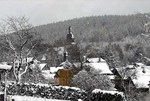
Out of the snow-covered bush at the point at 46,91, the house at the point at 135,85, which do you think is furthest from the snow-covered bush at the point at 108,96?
the house at the point at 135,85

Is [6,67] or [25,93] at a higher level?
[6,67]

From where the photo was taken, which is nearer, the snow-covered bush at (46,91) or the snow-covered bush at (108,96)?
the snow-covered bush at (108,96)

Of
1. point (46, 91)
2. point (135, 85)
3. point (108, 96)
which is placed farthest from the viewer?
point (135, 85)

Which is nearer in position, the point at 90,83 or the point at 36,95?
the point at 36,95

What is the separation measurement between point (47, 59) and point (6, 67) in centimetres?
11692

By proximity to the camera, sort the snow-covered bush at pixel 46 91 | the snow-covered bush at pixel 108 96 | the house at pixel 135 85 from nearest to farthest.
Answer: the snow-covered bush at pixel 108 96 < the snow-covered bush at pixel 46 91 < the house at pixel 135 85

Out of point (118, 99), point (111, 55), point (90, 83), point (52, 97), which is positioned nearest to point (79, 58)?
point (90, 83)

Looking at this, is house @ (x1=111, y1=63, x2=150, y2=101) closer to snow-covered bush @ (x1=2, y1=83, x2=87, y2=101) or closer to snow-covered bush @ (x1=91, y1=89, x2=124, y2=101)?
snow-covered bush @ (x1=2, y1=83, x2=87, y2=101)

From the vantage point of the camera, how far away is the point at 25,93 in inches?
1414

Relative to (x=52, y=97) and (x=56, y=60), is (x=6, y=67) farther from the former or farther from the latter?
(x=56, y=60)

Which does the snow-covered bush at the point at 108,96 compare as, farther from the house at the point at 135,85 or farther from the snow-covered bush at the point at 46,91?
the house at the point at 135,85

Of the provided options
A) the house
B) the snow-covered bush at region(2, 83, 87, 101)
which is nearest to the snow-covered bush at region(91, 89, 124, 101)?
the snow-covered bush at region(2, 83, 87, 101)

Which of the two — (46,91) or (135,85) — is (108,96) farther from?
(135,85)

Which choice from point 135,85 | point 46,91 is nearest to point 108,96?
point 46,91
